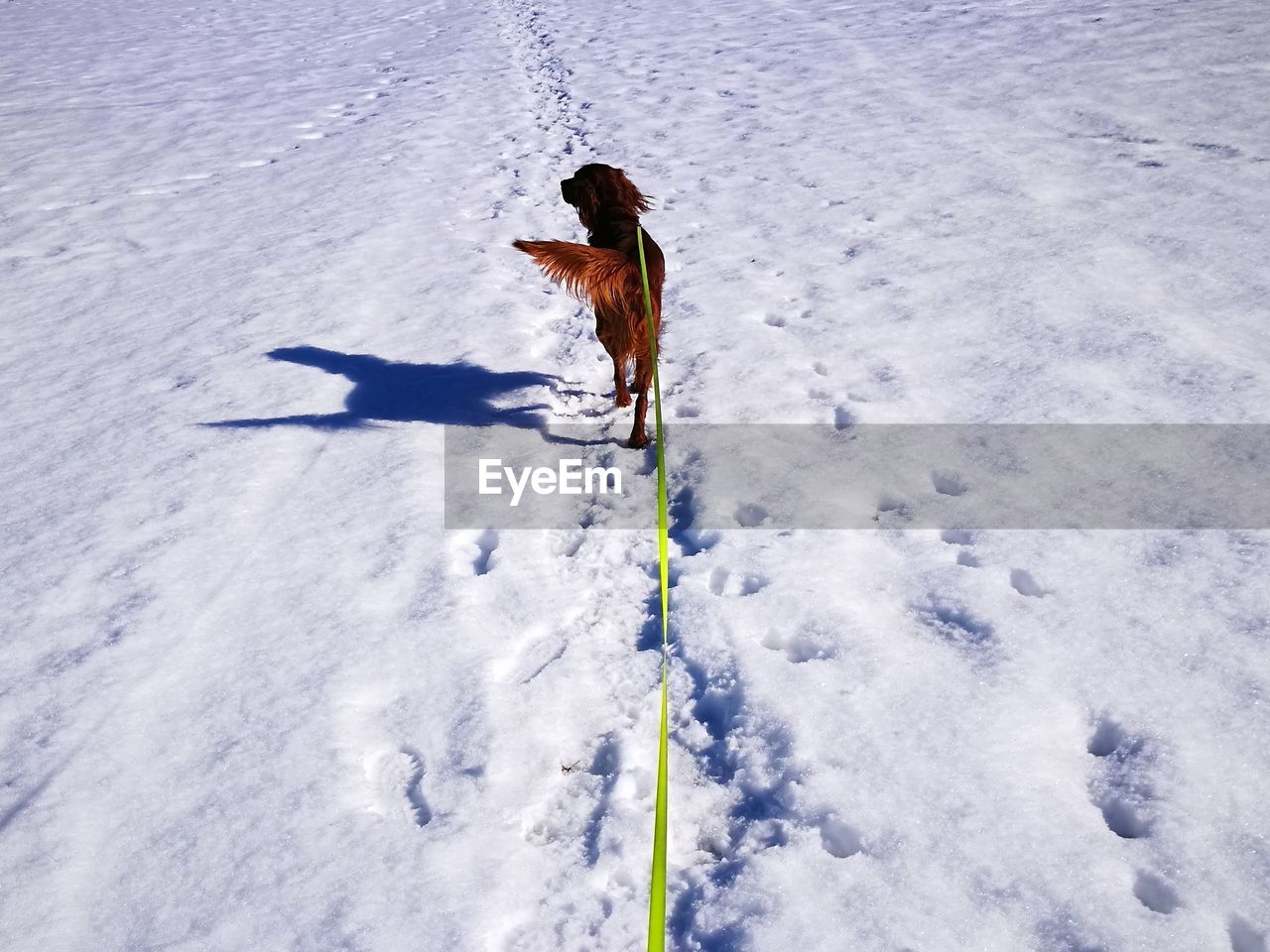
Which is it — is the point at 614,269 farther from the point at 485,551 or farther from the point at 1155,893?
the point at 1155,893

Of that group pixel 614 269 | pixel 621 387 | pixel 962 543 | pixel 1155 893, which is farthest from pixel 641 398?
pixel 1155 893

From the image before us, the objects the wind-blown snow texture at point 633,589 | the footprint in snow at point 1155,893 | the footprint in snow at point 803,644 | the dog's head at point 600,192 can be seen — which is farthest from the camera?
the dog's head at point 600,192

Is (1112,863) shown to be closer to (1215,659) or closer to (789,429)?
(1215,659)

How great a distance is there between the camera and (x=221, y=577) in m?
2.44

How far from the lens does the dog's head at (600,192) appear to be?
2.93m

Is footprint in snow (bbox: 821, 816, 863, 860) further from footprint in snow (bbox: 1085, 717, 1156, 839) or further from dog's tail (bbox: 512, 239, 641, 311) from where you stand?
dog's tail (bbox: 512, 239, 641, 311)

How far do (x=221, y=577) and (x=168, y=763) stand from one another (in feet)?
2.35

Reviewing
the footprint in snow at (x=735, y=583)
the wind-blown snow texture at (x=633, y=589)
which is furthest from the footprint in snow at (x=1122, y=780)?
the footprint in snow at (x=735, y=583)

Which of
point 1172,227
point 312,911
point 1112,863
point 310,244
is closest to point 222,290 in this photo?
point 310,244

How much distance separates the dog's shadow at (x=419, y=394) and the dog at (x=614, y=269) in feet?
1.59

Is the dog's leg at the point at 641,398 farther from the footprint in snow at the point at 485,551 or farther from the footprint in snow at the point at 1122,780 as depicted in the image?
the footprint in snow at the point at 1122,780

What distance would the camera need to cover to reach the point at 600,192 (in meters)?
2.94

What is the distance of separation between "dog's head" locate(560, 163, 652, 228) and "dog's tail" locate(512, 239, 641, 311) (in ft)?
1.57

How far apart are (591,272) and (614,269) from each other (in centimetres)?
9
